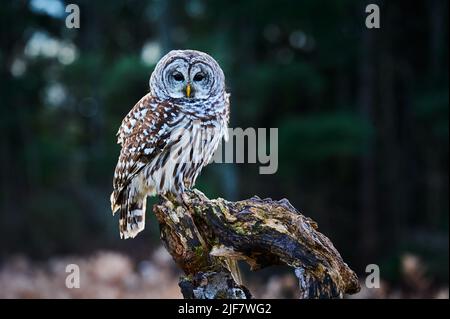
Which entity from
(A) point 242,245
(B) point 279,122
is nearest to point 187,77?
(A) point 242,245

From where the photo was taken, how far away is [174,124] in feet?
15.7

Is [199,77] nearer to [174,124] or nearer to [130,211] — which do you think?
[174,124]

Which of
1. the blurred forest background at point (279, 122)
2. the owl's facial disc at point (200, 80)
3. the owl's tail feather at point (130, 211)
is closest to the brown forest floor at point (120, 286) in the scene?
the blurred forest background at point (279, 122)

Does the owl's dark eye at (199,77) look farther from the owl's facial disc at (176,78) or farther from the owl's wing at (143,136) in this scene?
the owl's wing at (143,136)

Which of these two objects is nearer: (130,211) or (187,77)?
(187,77)

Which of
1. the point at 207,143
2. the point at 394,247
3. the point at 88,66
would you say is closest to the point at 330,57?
the point at 394,247

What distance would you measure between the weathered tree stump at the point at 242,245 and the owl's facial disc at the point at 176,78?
1018 millimetres

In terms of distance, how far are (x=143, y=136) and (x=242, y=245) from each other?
1.48m

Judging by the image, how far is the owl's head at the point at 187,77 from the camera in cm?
473

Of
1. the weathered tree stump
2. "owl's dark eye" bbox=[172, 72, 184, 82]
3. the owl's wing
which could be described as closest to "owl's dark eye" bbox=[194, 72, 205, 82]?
"owl's dark eye" bbox=[172, 72, 184, 82]

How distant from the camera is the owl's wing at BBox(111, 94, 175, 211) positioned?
189 inches

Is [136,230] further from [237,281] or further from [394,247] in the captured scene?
[394,247]

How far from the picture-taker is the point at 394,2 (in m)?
15.5
